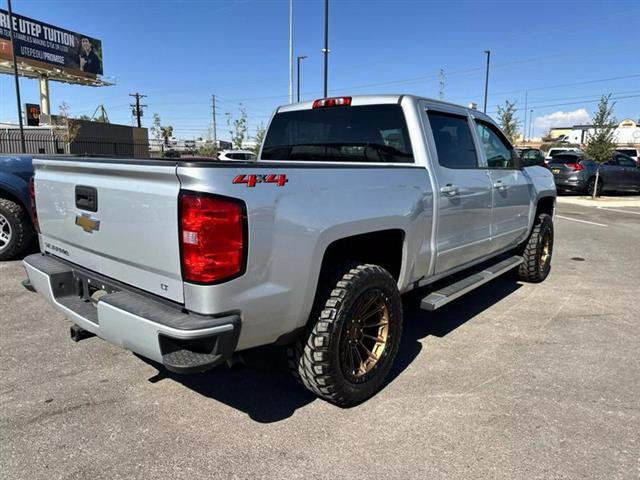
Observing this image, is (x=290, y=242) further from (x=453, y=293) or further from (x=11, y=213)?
(x=11, y=213)

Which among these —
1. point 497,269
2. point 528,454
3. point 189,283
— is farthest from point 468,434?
point 497,269

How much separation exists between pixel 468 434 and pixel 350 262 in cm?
121

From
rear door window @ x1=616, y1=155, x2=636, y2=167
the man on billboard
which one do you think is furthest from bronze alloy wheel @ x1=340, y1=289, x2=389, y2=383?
the man on billboard

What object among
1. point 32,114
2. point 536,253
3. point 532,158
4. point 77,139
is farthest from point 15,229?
point 32,114

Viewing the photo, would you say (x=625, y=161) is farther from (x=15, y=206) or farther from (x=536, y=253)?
(x=15, y=206)

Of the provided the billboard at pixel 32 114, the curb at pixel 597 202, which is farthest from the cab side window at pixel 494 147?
the billboard at pixel 32 114

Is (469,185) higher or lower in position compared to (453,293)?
higher

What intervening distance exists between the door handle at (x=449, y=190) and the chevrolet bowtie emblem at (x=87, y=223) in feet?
7.93

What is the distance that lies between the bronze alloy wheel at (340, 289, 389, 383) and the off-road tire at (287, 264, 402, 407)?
1 centimetres

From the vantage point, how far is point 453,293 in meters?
3.89

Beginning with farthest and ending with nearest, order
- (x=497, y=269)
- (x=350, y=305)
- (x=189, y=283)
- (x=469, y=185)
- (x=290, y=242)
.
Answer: (x=497, y=269) < (x=469, y=185) < (x=350, y=305) < (x=290, y=242) < (x=189, y=283)

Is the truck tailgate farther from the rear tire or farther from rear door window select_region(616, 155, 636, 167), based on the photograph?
rear door window select_region(616, 155, 636, 167)

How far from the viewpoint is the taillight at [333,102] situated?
13.8 ft

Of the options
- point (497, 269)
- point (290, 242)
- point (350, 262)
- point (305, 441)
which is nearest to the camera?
point (290, 242)
